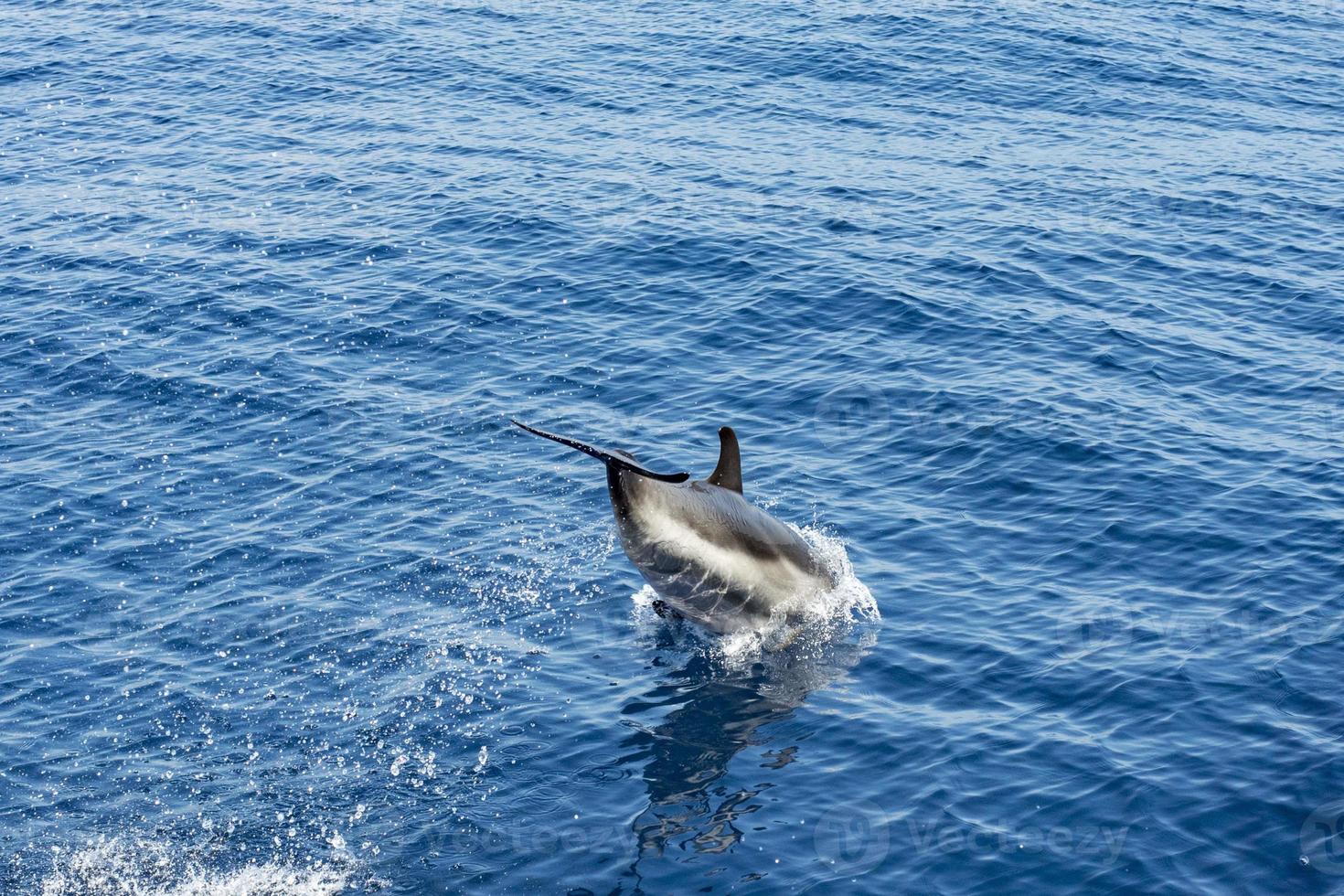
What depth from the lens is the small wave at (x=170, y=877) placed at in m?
19.3

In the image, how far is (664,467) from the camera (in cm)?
3044

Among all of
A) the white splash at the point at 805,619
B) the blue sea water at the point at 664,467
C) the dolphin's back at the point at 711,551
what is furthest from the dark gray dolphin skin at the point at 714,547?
the blue sea water at the point at 664,467

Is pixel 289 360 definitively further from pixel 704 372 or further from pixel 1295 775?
pixel 1295 775

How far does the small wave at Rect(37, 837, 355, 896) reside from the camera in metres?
19.3

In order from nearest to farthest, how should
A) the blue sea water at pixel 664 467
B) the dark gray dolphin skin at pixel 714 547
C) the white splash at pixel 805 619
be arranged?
the blue sea water at pixel 664 467 → the dark gray dolphin skin at pixel 714 547 → the white splash at pixel 805 619

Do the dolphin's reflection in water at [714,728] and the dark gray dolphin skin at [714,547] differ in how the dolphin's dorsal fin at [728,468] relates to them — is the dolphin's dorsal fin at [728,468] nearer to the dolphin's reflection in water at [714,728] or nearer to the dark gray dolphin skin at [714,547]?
the dark gray dolphin skin at [714,547]

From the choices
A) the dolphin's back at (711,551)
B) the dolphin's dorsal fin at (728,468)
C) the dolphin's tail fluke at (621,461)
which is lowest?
the dolphin's back at (711,551)

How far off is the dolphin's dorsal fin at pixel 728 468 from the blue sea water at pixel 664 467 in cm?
300

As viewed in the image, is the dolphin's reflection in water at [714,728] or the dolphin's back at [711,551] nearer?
the dolphin's reflection in water at [714,728]

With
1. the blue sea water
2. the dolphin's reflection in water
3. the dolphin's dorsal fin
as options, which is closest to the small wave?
the blue sea water

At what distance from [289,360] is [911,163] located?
24.5 metres

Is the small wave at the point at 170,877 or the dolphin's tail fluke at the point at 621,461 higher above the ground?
the dolphin's tail fluke at the point at 621,461

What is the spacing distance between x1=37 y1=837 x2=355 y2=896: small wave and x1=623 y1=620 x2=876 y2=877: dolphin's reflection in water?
4.51 meters

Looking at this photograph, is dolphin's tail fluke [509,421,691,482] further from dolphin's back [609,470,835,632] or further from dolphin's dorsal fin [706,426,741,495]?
dolphin's dorsal fin [706,426,741,495]
